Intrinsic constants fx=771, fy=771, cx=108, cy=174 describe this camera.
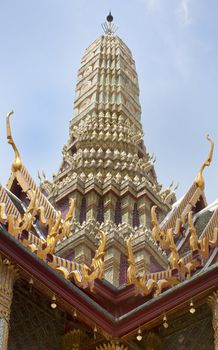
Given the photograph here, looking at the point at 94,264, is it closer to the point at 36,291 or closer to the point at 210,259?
the point at 36,291

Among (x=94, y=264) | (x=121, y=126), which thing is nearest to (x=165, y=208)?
(x=121, y=126)

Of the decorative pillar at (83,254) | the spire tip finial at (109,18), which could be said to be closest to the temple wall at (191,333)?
the decorative pillar at (83,254)

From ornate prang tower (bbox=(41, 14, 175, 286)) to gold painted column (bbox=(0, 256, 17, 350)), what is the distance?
12.4 feet

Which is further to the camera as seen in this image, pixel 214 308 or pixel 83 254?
pixel 83 254

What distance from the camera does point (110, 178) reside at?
1673cm

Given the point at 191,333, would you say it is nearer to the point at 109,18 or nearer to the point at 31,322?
the point at 31,322

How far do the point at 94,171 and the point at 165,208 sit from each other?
5.93ft

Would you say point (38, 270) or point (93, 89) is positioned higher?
point (93, 89)

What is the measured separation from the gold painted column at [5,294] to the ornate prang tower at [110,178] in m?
3.79

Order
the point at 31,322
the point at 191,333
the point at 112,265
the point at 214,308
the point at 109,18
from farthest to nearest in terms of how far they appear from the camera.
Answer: the point at 109,18
the point at 112,265
the point at 191,333
the point at 31,322
the point at 214,308

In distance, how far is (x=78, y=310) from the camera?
423 inches

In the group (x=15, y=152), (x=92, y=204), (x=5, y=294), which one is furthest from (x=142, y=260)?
(x=5, y=294)

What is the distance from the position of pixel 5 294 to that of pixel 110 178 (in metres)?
6.99

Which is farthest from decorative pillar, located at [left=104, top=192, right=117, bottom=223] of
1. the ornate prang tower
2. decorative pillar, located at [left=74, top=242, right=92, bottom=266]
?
decorative pillar, located at [left=74, top=242, right=92, bottom=266]
